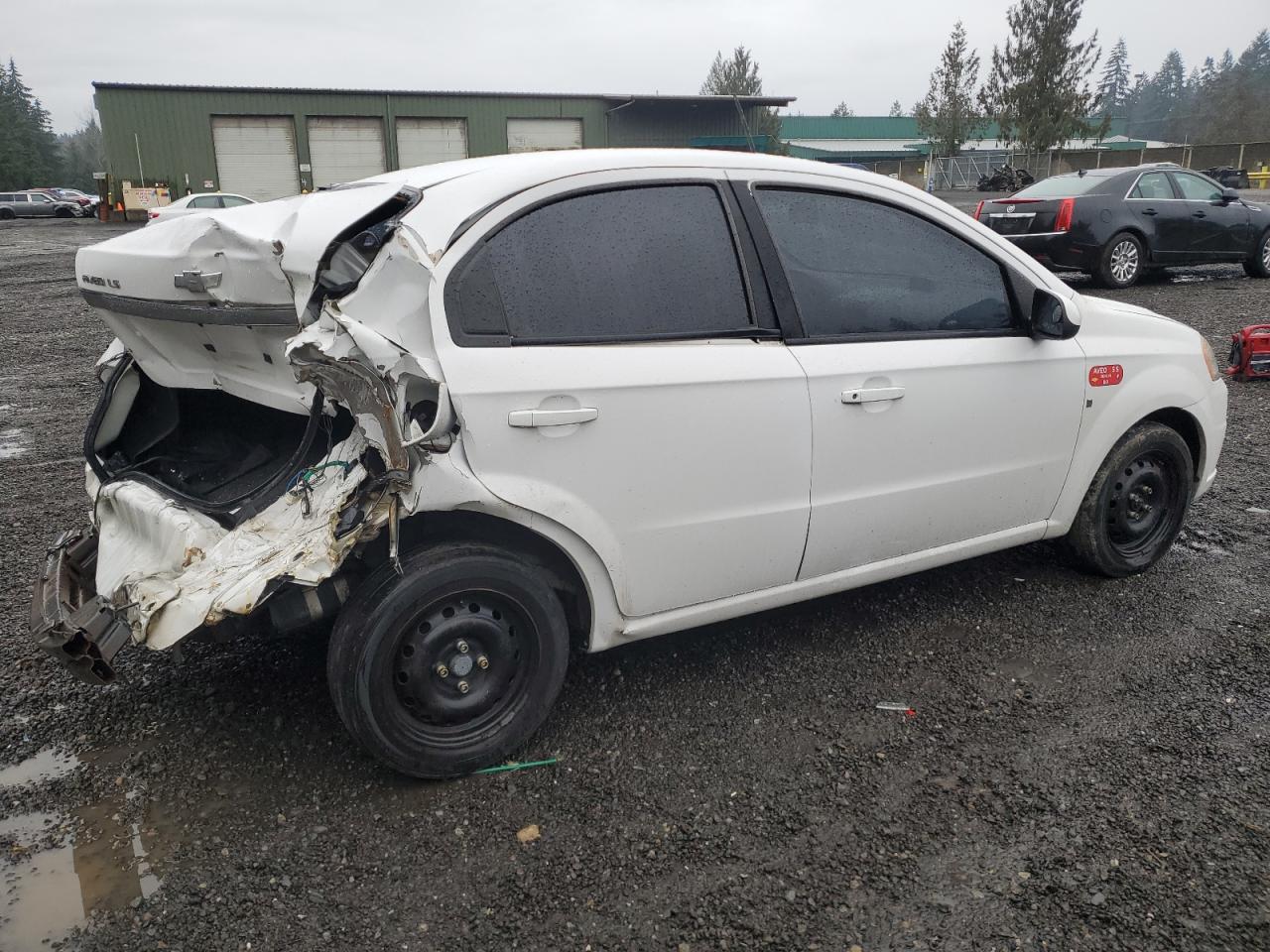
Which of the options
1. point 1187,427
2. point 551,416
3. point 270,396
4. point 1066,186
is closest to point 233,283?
point 270,396

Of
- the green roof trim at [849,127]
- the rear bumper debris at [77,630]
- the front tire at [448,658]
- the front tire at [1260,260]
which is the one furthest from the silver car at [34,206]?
the front tire at [448,658]

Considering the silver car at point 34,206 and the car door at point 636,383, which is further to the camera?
the silver car at point 34,206

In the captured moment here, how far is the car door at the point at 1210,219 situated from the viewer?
12.5 meters

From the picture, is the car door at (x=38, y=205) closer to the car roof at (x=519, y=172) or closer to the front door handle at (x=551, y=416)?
the car roof at (x=519, y=172)

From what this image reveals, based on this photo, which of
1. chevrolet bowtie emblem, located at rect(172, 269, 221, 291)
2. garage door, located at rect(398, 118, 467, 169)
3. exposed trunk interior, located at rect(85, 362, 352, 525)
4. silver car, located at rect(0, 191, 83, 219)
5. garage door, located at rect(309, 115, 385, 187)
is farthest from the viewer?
silver car, located at rect(0, 191, 83, 219)

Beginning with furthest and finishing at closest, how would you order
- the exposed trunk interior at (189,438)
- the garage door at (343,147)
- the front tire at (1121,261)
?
1. the garage door at (343,147)
2. the front tire at (1121,261)
3. the exposed trunk interior at (189,438)

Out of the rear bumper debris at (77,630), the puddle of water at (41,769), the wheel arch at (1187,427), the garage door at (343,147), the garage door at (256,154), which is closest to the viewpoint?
the rear bumper debris at (77,630)

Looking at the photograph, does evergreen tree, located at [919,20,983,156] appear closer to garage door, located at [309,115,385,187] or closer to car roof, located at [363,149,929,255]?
garage door, located at [309,115,385,187]

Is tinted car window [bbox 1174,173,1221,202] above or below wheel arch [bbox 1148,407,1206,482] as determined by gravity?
above

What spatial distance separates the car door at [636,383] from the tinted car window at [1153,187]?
1122cm

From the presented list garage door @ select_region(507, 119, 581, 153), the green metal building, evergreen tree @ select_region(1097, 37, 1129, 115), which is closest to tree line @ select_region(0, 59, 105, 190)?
the green metal building

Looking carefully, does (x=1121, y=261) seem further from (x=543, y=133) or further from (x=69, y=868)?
(x=543, y=133)

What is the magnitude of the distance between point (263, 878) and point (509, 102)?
41588 mm

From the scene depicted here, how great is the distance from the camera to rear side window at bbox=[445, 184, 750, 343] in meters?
2.68
